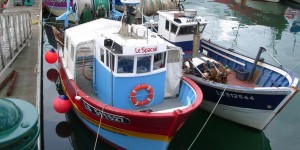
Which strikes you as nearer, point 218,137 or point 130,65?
point 130,65

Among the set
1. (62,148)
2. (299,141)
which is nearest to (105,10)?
(62,148)

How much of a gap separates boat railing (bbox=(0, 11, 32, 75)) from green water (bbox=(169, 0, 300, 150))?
6.35m

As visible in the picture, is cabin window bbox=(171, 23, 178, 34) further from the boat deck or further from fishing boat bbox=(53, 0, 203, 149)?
the boat deck

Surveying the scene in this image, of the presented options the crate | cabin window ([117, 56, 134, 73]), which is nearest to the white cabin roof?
the crate

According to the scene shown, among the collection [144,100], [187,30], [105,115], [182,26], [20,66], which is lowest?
[105,115]

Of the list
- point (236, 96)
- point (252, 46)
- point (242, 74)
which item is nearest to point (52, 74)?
point (242, 74)

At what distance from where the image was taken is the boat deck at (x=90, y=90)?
9.16m

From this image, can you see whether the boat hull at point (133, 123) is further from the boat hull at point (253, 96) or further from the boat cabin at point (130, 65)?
the boat hull at point (253, 96)

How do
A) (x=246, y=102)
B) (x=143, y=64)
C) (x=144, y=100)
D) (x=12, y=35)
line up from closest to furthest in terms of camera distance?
(x=143, y=64)
(x=144, y=100)
(x=246, y=102)
(x=12, y=35)

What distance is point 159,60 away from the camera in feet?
28.6

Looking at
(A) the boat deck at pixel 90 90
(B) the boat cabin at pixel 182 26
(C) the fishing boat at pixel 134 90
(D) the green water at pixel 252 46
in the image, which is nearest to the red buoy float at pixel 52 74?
(A) the boat deck at pixel 90 90

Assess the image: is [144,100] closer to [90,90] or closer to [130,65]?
[130,65]

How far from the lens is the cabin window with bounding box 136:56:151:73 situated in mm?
8390

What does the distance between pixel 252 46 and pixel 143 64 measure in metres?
14.1
